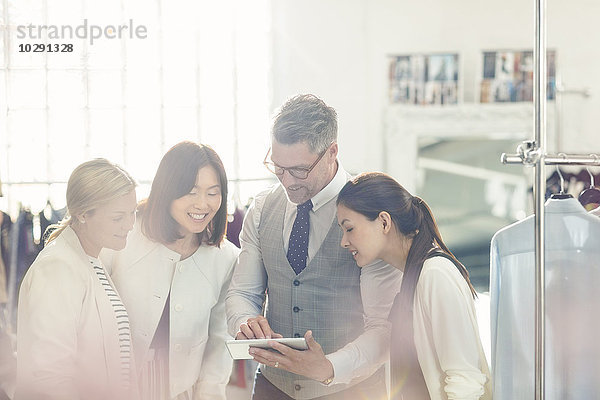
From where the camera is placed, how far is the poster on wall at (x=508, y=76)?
11.2ft

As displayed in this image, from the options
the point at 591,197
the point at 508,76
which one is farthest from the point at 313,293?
the point at 508,76

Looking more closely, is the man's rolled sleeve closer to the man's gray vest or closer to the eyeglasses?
the man's gray vest

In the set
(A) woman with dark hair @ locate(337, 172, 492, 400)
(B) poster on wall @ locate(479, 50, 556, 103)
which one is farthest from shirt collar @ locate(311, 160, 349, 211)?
(B) poster on wall @ locate(479, 50, 556, 103)

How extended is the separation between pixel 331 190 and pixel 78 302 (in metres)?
0.67

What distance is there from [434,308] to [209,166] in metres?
0.62

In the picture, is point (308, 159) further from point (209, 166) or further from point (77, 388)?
point (77, 388)

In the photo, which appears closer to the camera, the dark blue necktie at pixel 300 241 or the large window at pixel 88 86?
the dark blue necktie at pixel 300 241

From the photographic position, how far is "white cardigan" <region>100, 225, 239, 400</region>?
1722 millimetres

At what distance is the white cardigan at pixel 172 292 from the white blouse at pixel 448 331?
1.85 ft

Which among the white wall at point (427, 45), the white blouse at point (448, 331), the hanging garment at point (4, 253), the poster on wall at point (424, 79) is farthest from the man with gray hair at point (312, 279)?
the poster on wall at point (424, 79)

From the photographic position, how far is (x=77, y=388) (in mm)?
1675

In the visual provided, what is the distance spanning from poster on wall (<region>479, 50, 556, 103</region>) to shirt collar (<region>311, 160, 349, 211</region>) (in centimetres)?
196

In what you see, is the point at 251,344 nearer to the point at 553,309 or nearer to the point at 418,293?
the point at 418,293

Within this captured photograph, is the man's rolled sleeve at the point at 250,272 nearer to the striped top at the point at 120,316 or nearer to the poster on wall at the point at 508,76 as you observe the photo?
the striped top at the point at 120,316
